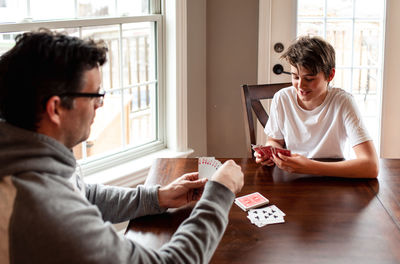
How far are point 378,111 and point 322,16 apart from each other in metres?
0.71

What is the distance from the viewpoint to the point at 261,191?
196cm

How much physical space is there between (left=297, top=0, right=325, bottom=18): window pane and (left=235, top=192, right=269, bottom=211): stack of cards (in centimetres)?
182

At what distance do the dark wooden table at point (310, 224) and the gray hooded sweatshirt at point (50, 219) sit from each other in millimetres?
314

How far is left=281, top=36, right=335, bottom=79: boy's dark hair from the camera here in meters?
2.27

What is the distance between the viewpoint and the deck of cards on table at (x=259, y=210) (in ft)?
5.63

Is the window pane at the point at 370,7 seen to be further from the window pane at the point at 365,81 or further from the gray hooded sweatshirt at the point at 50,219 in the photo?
the gray hooded sweatshirt at the point at 50,219

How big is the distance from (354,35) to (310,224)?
2.03 meters

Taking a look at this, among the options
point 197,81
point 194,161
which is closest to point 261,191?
point 194,161

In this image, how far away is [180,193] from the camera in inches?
69.6

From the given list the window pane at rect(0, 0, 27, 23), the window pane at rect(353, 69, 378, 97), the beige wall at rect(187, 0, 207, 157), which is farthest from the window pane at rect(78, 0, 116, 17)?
the window pane at rect(353, 69, 378, 97)

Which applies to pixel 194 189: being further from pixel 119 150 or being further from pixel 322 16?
pixel 322 16

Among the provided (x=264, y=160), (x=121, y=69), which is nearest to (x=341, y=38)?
(x=121, y=69)

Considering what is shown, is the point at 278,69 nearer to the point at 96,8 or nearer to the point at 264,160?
the point at 96,8

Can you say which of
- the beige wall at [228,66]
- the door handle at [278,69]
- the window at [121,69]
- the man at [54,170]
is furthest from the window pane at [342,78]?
the man at [54,170]
